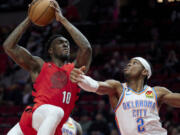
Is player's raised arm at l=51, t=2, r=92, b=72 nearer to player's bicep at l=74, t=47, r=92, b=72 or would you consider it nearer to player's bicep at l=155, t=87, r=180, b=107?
player's bicep at l=74, t=47, r=92, b=72

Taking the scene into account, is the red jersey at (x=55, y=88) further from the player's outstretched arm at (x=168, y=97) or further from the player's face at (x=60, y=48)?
the player's outstretched arm at (x=168, y=97)

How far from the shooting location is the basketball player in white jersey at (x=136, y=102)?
18.5 feet

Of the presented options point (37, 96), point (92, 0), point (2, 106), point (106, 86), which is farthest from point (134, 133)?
point (92, 0)

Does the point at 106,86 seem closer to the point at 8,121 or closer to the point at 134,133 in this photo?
the point at 134,133

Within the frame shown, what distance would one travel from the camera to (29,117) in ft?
17.6

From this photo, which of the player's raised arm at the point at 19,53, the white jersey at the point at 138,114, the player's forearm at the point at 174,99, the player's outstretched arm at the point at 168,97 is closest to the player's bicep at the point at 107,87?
the white jersey at the point at 138,114

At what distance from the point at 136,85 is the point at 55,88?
137 centimetres

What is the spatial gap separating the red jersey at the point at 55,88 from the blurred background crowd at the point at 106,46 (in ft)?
13.4

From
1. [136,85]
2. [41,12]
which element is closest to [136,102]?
[136,85]

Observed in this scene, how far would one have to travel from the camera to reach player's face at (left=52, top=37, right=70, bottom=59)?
5.73 metres

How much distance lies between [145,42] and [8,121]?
241 inches

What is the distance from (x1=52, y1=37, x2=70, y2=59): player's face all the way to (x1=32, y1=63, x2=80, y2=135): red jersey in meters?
0.19

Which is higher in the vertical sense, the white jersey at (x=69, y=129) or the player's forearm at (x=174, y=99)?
the player's forearm at (x=174, y=99)

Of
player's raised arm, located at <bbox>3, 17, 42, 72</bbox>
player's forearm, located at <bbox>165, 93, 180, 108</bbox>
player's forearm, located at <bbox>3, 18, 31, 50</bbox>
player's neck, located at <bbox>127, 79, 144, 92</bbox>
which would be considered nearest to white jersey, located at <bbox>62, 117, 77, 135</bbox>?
player's neck, located at <bbox>127, 79, 144, 92</bbox>
